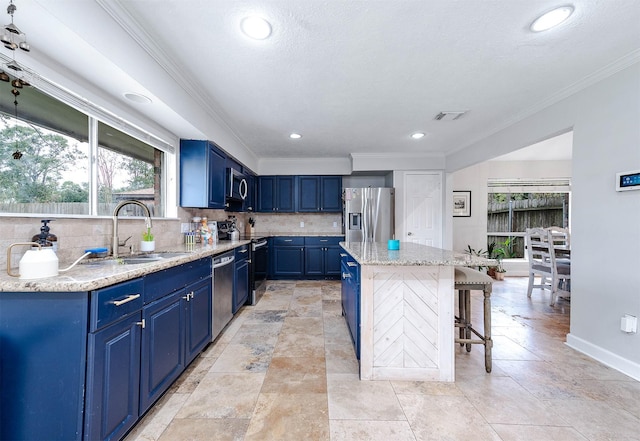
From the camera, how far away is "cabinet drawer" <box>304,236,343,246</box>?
4.96 meters

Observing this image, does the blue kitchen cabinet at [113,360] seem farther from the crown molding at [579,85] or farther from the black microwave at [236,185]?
the crown molding at [579,85]

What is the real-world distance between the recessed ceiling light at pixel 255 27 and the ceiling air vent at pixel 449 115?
2.21 meters

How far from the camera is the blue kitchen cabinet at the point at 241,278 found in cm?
293

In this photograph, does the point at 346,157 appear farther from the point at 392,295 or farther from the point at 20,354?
the point at 20,354

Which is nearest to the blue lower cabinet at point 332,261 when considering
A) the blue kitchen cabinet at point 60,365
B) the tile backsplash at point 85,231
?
the tile backsplash at point 85,231

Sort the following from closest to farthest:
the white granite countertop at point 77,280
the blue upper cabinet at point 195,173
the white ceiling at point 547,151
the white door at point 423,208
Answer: the white granite countertop at point 77,280, the blue upper cabinet at point 195,173, the white ceiling at point 547,151, the white door at point 423,208

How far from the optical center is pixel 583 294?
7.32ft

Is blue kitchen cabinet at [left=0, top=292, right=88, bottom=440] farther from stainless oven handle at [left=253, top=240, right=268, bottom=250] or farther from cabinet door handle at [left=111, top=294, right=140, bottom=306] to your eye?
stainless oven handle at [left=253, top=240, right=268, bottom=250]

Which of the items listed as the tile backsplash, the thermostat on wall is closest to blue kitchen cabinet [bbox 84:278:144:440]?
the tile backsplash

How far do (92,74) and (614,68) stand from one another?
3.85 metres

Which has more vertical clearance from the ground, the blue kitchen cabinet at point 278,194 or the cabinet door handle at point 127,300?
the blue kitchen cabinet at point 278,194

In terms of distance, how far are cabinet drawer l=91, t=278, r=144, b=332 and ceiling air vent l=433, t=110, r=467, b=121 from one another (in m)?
3.31

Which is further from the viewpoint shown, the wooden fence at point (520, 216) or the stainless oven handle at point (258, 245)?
the wooden fence at point (520, 216)

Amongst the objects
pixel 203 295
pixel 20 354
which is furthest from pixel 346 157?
pixel 20 354
